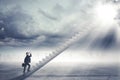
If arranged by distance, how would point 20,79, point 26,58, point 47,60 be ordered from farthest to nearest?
point 47,60 < point 26,58 < point 20,79

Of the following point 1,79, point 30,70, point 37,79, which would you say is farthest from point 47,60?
point 1,79

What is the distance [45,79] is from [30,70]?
3.77m

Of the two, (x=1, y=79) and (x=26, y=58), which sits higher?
(x=26, y=58)

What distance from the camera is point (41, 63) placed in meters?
34.2

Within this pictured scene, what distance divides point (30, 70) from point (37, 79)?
11.8ft

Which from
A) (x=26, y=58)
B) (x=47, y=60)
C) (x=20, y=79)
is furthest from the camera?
(x=47, y=60)

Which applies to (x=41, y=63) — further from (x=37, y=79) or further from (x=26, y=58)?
(x=37, y=79)

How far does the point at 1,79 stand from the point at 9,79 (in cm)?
114

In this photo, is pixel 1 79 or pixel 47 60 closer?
pixel 1 79

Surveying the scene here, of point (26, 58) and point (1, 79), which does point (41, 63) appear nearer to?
point (26, 58)

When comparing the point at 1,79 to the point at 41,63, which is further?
the point at 41,63

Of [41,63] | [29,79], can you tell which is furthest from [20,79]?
[41,63]

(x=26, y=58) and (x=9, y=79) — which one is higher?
(x=26, y=58)

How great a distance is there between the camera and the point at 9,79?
2914cm
